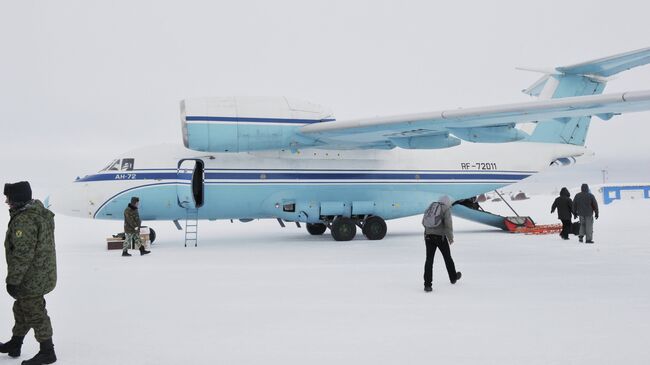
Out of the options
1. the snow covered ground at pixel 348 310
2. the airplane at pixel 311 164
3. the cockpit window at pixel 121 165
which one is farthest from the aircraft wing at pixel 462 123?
the cockpit window at pixel 121 165

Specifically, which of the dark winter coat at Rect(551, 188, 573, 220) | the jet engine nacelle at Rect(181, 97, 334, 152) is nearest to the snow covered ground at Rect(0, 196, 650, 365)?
the jet engine nacelle at Rect(181, 97, 334, 152)

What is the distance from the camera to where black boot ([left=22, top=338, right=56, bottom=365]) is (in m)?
4.47

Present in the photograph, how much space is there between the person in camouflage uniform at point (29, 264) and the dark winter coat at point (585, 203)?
13279 mm

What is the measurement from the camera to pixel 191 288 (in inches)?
316

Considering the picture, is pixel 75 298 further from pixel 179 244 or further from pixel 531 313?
pixel 179 244

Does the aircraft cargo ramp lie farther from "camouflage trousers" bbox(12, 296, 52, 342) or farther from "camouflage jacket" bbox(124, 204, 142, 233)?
"camouflage trousers" bbox(12, 296, 52, 342)

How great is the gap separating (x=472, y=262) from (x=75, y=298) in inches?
292

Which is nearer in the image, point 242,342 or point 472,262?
point 242,342

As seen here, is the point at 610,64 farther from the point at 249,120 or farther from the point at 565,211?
the point at 249,120

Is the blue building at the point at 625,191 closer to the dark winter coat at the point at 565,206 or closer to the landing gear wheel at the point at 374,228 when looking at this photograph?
the dark winter coat at the point at 565,206

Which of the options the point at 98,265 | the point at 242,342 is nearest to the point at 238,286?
the point at 242,342

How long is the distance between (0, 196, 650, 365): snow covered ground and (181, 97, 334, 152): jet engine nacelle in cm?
347

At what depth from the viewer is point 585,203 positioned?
14.0 meters

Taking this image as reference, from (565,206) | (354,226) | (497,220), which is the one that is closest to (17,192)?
(354,226)
